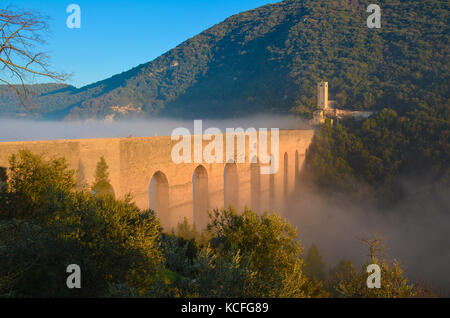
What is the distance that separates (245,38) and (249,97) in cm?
2273

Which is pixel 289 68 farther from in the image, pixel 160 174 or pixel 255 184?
Answer: pixel 160 174

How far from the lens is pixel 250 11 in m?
71.9

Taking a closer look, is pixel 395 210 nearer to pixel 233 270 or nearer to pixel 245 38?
pixel 233 270

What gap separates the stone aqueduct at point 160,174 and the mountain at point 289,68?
1825 cm

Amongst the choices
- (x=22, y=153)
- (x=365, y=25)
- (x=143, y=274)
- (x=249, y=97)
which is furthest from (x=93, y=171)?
(x=365, y=25)

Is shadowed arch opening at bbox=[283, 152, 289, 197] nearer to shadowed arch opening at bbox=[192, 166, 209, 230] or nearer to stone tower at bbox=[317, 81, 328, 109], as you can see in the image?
shadowed arch opening at bbox=[192, 166, 209, 230]

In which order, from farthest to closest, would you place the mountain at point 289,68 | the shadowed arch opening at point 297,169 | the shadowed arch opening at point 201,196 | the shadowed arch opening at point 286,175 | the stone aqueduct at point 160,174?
the mountain at point 289,68, the shadowed arch opening at point 297,169, the shadowed arch opening at point 286,175, the shadowed arch opening at point 201,196, the stone aqueduct at point 160,174

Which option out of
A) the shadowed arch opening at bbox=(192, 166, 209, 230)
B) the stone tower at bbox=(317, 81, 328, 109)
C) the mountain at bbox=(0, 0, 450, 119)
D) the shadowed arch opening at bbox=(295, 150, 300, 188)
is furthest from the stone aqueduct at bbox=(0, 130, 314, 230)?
the mountain at bbox=(0, 0, 450, 119)

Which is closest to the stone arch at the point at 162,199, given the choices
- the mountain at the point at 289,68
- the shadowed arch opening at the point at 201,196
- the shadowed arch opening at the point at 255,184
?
the shadowed arch opening at the point at 201,196

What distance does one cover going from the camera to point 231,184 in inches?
712

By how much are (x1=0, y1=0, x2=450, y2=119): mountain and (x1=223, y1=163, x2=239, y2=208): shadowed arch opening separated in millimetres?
18272

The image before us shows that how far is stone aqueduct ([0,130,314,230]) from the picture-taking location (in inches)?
374

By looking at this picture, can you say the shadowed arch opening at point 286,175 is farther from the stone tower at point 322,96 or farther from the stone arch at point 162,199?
the stone arch at point 162,199

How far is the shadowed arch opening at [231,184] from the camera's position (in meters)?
17.6
